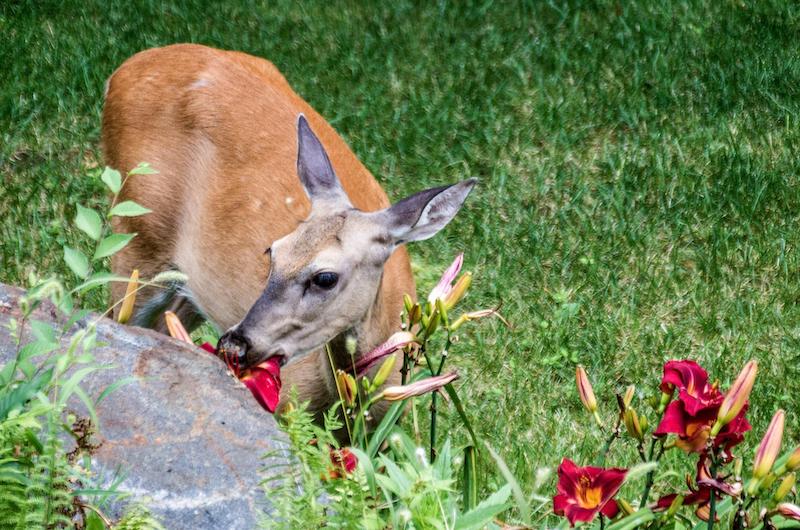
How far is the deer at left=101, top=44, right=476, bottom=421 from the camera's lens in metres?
4.01

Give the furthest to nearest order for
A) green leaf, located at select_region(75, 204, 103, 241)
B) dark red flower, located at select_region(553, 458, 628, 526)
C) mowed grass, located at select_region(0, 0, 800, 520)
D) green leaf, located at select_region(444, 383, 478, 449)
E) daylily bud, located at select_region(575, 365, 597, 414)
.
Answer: mowed grass, located at select_region(0, 0, 800, 520) → green leaf, located at select_region(444, 383, 478, 449) → daylily bud, located at select_region(575, 365, 597, 414) → dark red flower, located at select_region(553, 458, 628, 526) → green leaf, located at select_region(75, 204, 103, 241)

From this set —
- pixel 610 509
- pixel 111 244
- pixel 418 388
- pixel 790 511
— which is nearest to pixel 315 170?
pixel 418 388


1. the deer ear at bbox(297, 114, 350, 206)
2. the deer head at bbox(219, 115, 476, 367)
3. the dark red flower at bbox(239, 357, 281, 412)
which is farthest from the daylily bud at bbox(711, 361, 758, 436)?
the deer ear at bbox(297, 114, 350, 206)

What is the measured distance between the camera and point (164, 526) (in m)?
2.36

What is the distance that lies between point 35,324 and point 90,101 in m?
5.34

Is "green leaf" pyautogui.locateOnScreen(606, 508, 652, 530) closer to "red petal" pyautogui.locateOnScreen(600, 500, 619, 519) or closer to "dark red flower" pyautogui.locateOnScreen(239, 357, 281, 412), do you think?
"red petal" pyautogui.locateOnScreen(600, 500, 619, 519)

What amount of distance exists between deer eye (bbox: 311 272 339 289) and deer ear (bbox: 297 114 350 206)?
40 centimetres

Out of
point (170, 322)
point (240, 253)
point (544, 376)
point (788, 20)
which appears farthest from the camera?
point (788, 20)

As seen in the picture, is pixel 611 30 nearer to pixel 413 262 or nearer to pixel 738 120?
pixel 738 120

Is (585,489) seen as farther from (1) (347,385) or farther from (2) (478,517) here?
(1) (347,385)

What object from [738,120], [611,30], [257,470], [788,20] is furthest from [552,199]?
[257,470]

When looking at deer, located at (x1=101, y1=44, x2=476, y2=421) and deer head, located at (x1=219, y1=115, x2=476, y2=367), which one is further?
deer, located at (x1=101, y1=44, x2=476, y2=421)

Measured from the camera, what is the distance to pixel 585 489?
8.18 feet

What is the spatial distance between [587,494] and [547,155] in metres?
4.71
